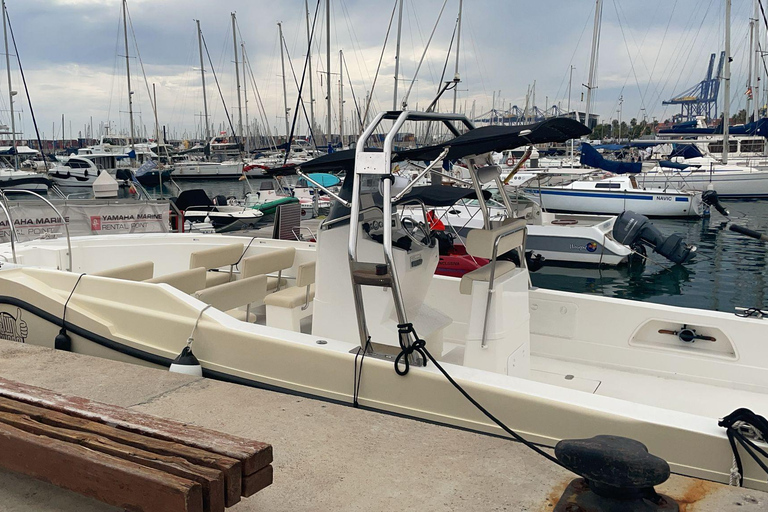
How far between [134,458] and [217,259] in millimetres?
4355

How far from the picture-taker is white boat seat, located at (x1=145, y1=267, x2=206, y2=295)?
541 centimetres

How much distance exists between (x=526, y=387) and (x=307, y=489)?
1.46 metres

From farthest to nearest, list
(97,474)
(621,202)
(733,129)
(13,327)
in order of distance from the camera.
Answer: (733,129), (621,202), (13,327), (97,474)

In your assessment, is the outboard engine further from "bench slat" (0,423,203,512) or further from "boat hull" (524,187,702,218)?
"bench slat" (0,423,203,512)

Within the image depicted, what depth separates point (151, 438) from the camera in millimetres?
2520

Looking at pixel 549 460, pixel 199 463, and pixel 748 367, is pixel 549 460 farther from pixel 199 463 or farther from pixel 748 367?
pixel 748 367

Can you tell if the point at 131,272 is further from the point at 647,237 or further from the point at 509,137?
the point at 647,237

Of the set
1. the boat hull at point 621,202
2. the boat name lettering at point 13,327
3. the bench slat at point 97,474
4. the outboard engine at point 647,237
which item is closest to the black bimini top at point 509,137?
the bench slat at point 97,474

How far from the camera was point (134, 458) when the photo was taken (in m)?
2.32

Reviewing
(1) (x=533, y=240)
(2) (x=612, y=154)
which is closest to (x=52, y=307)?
(1) (x=533, y=240)

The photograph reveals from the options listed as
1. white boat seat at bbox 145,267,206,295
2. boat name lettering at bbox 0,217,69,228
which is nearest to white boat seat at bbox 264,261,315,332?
white boat seat at bbox 145,267,206,295

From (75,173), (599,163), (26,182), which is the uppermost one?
(599,163)

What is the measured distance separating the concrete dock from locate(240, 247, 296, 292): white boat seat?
7.27 feet

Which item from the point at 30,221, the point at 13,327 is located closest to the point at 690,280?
the point at 30,221
